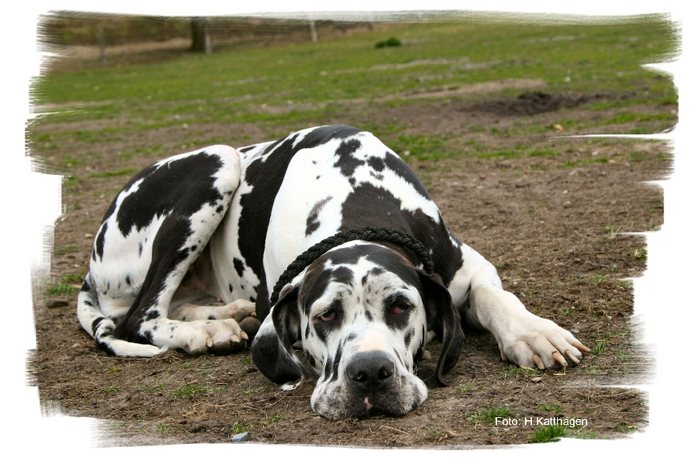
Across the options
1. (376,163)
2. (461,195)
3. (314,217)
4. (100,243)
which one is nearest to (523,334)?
(314,217)

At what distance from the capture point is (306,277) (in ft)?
13.8

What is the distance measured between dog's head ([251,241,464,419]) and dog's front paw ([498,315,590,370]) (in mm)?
314

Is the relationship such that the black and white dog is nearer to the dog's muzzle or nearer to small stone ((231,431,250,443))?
the dog's muzzle

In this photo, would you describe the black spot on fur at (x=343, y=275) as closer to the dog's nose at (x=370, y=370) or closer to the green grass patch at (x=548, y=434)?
the dog's nose at (x=370, y=370)

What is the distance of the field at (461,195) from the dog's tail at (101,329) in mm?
80

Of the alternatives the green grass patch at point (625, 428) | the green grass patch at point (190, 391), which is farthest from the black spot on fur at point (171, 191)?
the green grass patch at point (625, 428)

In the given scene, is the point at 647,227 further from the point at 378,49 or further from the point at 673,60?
the point at 378,49

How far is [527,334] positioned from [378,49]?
2192 centimetres

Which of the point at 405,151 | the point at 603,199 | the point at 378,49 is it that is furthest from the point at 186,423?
the point at 378,49

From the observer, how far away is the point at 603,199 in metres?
7.61

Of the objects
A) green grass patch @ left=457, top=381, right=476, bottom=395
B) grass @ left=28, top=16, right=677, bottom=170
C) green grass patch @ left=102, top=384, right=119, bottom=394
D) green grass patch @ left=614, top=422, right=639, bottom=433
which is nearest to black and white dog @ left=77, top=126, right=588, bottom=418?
green grass patch @ left=457, top=381, right=476, bottom=395

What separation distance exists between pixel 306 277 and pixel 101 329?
2.08 meters

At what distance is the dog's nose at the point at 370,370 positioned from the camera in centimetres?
366

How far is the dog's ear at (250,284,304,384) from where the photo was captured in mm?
4297
